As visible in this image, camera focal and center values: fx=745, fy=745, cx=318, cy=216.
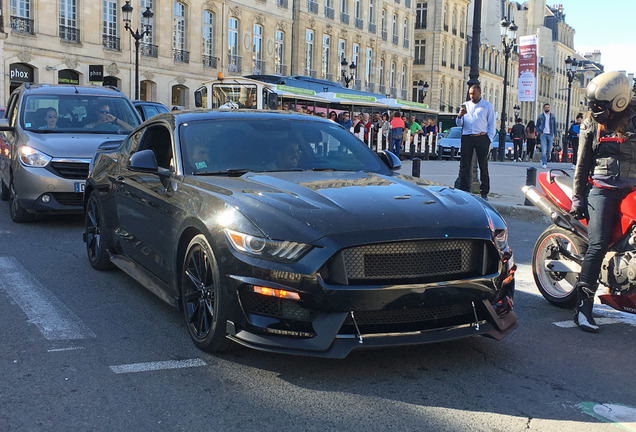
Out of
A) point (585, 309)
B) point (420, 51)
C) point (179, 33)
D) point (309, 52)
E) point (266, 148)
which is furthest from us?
point (420, 51)

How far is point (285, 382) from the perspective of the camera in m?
3.92

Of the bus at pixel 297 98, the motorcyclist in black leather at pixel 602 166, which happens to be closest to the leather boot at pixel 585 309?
the motorcyclist in black leather at pixel 602 166

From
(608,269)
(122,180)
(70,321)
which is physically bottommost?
(70,321)

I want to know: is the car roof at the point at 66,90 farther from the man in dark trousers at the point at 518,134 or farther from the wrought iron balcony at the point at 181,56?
the wrought iron balcony at the point at 181,56

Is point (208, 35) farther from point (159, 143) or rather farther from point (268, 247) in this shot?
point (268, 247)

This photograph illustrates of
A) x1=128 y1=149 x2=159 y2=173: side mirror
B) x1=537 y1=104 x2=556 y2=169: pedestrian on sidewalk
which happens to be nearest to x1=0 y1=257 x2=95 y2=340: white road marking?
x1=128 y1=149 x2=159 y2=173: side mirror

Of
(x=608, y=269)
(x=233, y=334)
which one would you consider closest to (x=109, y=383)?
(x=233, y=334)

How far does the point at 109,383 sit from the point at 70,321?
138 centimetres

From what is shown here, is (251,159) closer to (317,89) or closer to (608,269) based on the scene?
(608,269)

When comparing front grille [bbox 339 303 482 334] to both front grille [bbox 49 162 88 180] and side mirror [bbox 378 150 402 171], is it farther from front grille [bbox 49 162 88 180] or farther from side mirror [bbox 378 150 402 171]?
front grille [bbox 49 162 88 180]

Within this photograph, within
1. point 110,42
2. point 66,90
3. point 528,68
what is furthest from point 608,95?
point 528,68

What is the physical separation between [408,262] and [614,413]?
124cm

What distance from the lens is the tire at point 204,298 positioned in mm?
4125

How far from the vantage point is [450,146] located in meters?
36.9
